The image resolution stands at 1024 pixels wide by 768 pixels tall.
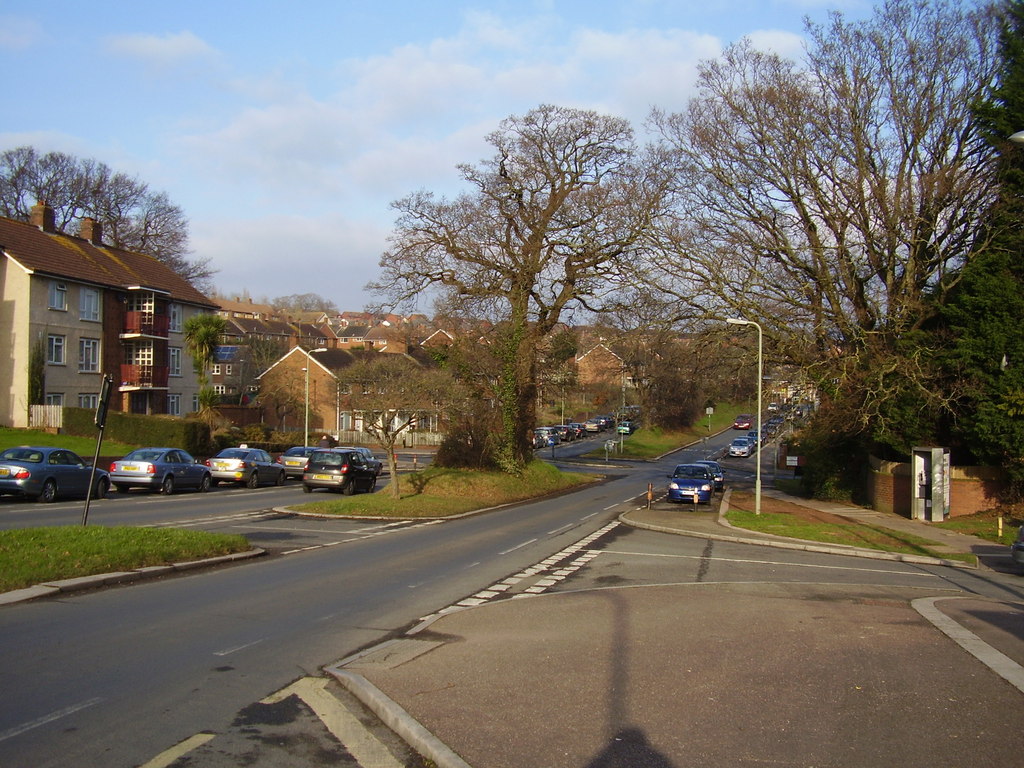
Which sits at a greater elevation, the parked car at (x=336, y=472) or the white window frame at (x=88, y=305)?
the white window frame at (x=88, y=305)

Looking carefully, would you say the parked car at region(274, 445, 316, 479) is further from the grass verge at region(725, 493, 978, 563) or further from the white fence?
the grass verge at region(725, 493, 978, 563)

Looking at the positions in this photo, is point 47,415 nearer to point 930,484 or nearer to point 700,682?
point 930,484

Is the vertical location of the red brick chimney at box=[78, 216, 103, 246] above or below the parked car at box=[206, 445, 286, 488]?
above

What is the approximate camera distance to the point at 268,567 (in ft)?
46.8

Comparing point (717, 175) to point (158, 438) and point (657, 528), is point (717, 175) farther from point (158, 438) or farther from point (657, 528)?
point (158, 438)

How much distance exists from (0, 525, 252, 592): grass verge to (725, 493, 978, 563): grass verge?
14.1 meters

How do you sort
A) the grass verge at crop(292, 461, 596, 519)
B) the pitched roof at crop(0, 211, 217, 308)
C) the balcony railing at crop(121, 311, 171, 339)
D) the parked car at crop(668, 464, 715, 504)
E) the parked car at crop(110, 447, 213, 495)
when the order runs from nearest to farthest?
the grass verge at crop(292, 461, 596, 519) < the parked car at crop(110, 447, 213, 495) < the parked car at crop(668, 464, 715, 504) < the pitched roof at crop(0, 211, 217, 308) < the balcony railing at crop(121, 311, 171, 339)

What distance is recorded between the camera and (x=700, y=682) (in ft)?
24.2

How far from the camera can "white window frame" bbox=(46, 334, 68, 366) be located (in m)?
42.4

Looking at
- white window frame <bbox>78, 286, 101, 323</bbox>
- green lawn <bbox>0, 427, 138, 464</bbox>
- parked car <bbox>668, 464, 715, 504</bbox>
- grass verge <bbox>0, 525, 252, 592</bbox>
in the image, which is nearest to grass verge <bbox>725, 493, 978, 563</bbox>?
parked car <bbox>668, 464, 715, 504</bbox>

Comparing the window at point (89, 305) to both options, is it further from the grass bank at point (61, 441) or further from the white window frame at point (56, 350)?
the grass bank at point (61, 441)

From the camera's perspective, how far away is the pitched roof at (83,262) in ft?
137

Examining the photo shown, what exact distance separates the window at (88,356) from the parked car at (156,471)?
1769cm

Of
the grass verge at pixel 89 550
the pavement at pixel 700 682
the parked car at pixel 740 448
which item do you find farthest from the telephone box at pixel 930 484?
the parked car at pixel 740 448
